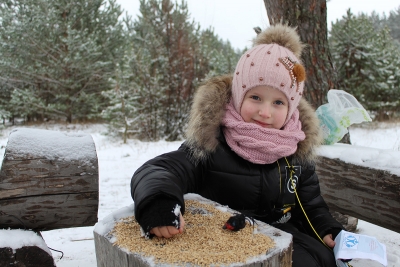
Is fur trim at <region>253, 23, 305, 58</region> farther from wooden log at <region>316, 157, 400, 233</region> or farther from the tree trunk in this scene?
the tree trunk

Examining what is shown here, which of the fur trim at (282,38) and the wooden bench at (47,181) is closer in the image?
the wooden bench at (47,181)

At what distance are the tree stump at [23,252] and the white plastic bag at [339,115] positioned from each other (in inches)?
89.1

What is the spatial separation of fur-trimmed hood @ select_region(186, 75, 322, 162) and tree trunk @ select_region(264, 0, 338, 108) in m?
1.66

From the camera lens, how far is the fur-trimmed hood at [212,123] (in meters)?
1.83

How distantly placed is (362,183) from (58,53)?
616 inches

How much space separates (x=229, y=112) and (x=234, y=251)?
41.3 inches

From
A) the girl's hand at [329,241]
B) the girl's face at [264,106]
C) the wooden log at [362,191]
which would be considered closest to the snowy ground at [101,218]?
the wooden log at [362,191]

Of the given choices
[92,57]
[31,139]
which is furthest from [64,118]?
[31,139]

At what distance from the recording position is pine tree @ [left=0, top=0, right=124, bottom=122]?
14.8m

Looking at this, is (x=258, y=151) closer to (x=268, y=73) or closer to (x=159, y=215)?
(x=268, y=73)

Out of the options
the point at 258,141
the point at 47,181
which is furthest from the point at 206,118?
the point at 47,181

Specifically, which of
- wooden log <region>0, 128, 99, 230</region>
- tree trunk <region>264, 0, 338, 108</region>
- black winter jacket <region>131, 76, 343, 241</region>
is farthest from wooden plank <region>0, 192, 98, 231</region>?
tree trunk <region>264, 0, 338, 108</region>

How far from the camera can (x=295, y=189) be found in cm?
192

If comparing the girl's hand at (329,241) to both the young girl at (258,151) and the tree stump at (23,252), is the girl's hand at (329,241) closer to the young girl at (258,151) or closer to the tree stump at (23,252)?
the young girl at (258,151)
